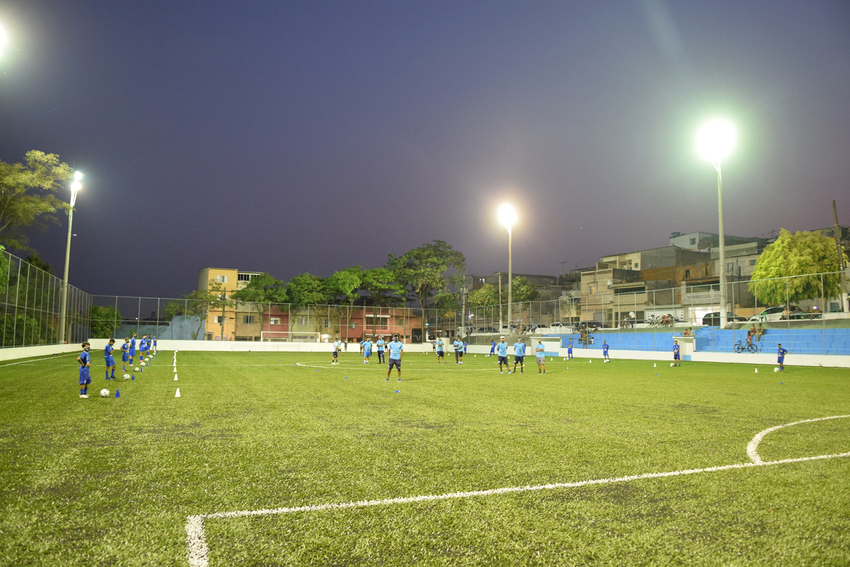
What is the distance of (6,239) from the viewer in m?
38.6

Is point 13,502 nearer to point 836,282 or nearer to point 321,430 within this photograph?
point 321,430

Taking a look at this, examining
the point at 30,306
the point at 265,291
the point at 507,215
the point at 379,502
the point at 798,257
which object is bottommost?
A: the point at 379,502

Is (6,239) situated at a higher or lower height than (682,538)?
higher

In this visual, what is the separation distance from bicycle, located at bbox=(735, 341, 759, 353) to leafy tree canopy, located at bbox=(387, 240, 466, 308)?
38387mm

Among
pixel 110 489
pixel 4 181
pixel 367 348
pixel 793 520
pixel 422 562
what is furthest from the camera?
pixel 4 181

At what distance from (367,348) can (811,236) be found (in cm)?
4556

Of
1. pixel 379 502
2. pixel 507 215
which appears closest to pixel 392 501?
pixel 379 502

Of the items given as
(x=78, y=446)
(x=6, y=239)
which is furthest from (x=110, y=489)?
(x=6, y=239)

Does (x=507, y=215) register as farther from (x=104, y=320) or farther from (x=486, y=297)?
(x=486, y=297)

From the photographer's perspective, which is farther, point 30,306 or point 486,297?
point 486,297

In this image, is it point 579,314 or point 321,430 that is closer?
point 321,430

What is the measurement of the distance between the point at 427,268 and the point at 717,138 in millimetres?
39633

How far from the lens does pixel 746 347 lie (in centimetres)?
3459

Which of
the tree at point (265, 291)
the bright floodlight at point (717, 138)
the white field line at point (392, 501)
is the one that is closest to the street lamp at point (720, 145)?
the bright floodlight at point (717, 138)
